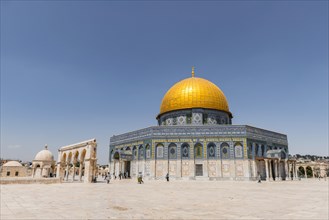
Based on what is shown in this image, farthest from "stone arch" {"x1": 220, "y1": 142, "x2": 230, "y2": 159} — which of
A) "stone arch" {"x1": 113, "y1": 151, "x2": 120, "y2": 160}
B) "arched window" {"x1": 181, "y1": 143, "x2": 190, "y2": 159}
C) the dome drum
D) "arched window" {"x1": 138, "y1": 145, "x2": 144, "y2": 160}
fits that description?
"stone arch" {"x1": 113, "y1": 151, "x2": 120, "y2": 160}

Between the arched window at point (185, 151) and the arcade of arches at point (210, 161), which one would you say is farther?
the arched window at point (185, 151)

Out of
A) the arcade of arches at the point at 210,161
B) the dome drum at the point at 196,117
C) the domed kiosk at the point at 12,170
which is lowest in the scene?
the domed kiosk at the point at 12,170

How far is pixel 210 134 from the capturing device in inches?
1302

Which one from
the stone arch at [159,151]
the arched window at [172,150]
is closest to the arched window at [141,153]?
the stone arch at [159,151]

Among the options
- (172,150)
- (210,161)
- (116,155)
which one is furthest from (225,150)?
(116,155)

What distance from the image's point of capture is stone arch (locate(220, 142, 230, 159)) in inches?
1262

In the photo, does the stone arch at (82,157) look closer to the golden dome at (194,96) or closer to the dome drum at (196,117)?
the dome drum at (196,117)

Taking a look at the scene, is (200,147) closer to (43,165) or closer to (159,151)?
(159,151)

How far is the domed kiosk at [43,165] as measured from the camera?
4825 cm

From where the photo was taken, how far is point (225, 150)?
32.3 meters

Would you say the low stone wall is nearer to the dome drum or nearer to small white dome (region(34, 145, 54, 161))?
the dome drum

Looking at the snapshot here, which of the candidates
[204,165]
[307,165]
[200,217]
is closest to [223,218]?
[200,217]

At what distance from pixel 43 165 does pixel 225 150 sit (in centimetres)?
3680

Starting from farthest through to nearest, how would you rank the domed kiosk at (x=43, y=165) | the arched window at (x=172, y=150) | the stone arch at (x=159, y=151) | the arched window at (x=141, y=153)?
the domed kiosk at (x=43, y=165), the arched window at (x=141, y=153), the stone arch at (x=159, y=151), the arched window at (x=172, y=150)
